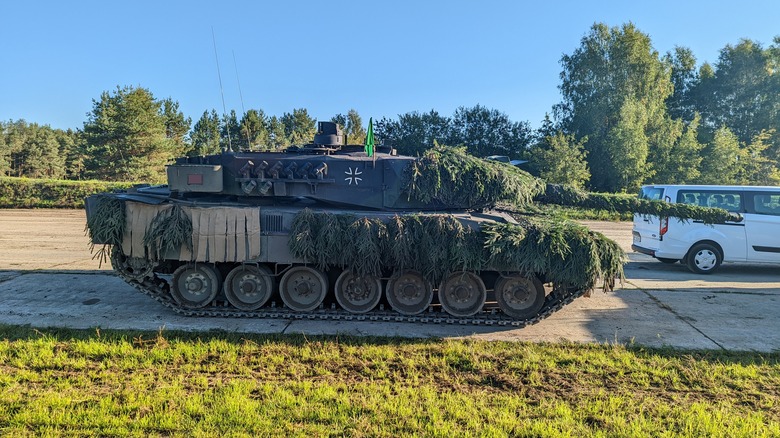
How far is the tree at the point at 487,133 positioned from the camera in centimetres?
3622

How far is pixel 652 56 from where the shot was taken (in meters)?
37.4

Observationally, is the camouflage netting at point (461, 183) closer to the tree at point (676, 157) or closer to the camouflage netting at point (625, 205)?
the camouflage netting at point (625, 205)

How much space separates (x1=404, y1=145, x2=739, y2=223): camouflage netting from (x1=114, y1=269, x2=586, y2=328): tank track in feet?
5.37

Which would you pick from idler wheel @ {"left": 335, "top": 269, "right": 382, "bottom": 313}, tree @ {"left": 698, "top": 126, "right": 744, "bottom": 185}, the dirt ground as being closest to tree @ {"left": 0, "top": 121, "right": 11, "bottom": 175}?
the dirt ground

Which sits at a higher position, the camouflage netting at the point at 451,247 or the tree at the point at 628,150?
the tree at the point at 628,150

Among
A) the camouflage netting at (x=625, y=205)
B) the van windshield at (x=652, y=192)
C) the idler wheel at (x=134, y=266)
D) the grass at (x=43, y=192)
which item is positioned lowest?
the idler wheel at (x=134, y=266)

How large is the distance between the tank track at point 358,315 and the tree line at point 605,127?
19.0 metres

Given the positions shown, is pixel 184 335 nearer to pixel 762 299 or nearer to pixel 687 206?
pixel 687 206

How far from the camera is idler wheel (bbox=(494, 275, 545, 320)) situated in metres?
6.97

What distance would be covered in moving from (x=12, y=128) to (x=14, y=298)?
234ft

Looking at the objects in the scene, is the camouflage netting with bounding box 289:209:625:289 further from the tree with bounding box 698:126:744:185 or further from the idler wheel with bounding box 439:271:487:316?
the tree with bounding box 698:126:744:185

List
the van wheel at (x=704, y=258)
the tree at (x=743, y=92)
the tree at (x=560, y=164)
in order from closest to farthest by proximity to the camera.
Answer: the van wheel at (x=704, y=258), the tree at (x=560, y=164), the tree at (x=743, y=92)

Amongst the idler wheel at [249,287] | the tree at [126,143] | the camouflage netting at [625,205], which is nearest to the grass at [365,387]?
the idler wheel at [249,287]

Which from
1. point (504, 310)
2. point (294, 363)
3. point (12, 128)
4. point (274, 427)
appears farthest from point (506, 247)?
point (12, 128)
